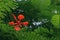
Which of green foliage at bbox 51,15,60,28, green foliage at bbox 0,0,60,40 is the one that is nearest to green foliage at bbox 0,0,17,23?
green foliage at bbox 0,0,60,40

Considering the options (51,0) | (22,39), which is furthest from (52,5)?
(22,39)

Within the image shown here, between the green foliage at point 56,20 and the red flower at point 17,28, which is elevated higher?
the green foliage at point 56,20

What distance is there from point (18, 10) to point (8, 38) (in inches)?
5.1

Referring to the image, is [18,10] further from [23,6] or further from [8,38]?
[8,38]

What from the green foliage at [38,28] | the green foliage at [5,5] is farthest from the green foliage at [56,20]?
the green foliage at [5,5]

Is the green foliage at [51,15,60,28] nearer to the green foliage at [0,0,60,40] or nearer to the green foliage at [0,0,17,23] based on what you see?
the green foliage at [0,0,60,40]

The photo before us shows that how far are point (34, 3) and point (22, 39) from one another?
9 centimetres

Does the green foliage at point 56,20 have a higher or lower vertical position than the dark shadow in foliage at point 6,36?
higher

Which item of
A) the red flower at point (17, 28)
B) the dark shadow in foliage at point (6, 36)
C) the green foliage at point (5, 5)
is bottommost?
the dark shadow in foliage at point (6, 36)

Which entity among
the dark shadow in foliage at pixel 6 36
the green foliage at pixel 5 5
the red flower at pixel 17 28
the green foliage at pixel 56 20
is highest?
the green foliage at pixel 5 5

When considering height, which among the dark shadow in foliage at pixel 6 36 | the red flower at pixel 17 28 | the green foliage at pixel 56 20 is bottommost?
the dark shadow in foliage at pixel 6 36

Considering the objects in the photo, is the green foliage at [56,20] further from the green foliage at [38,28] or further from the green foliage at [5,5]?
the green foliage at [5,5]

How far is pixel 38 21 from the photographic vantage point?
1.66 feet

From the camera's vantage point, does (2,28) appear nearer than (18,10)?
Yes
